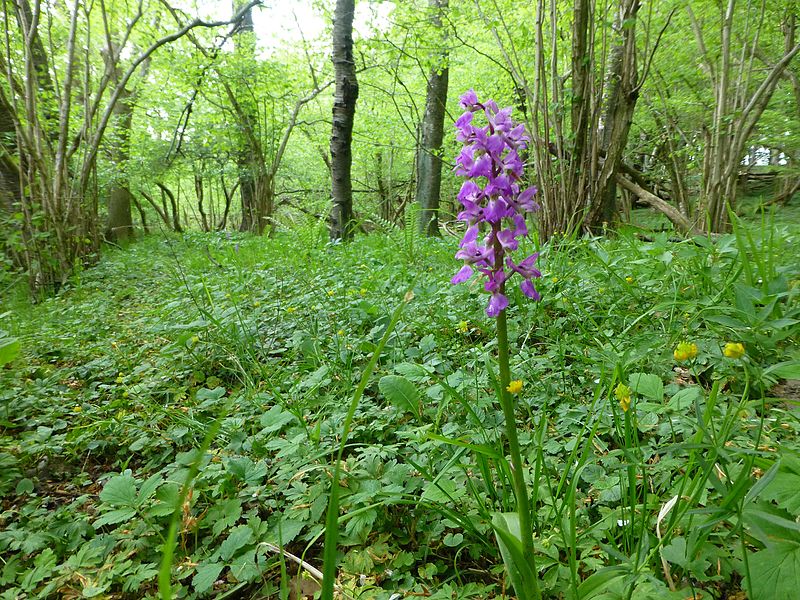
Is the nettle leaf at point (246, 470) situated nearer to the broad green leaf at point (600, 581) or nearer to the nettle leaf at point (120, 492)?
the nettle leaf at point (120, 492)

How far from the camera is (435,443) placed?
1431 mm

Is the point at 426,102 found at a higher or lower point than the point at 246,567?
higher

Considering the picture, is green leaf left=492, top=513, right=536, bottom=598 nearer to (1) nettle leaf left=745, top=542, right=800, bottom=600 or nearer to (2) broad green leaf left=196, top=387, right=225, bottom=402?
(1) nettle leaf left=745, top=542, right=800, bottom=600

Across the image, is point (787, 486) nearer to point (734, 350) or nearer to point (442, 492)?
point (734, 350)

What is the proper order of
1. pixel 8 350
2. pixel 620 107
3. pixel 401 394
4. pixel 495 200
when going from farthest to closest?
pixel 620 107
pixel 8 350
pixel 401 394
pixel 495 200

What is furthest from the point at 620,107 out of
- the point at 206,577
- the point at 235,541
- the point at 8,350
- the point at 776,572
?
the point at 8,350

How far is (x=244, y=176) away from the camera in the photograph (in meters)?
11.2

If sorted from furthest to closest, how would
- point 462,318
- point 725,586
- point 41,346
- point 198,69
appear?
point 198,69 < point 41,346 < point 462,318 < point 725,586

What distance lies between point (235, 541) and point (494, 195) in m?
1.15

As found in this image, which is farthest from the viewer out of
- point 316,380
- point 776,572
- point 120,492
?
point 316,380

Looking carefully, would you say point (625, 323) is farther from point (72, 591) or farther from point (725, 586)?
point (72, 591)

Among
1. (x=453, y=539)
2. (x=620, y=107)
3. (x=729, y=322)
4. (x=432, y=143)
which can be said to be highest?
(x=432, y=143)

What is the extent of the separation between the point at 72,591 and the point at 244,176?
445 inches

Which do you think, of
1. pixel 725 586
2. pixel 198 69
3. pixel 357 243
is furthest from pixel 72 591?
pixel 198 69
